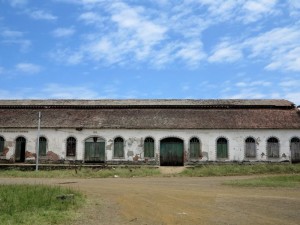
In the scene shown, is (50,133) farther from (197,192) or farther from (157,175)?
(197,192)

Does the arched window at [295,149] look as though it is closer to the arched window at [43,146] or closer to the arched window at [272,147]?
the arched window at [272,147]

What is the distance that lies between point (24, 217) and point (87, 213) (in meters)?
1.84

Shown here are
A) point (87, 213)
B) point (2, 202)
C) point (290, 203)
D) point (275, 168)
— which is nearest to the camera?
point (87, 213)

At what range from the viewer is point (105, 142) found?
103ft

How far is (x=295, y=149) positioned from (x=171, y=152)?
31.4ft

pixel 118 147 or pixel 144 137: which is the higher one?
pixel 144 137

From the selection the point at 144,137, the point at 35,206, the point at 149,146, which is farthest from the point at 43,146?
the point at 35,206

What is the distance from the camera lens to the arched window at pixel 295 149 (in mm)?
30750

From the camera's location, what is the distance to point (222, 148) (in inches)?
1215

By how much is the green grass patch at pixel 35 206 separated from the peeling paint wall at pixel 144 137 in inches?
667

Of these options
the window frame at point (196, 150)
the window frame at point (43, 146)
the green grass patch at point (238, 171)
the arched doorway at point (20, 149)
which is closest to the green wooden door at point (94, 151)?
the window frame at point (43, 146)

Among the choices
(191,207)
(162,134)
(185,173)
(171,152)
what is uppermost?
(162,134)

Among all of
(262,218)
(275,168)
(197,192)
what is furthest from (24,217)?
(275,168)

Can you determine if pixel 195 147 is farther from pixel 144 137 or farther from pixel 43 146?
pixel 43 146
